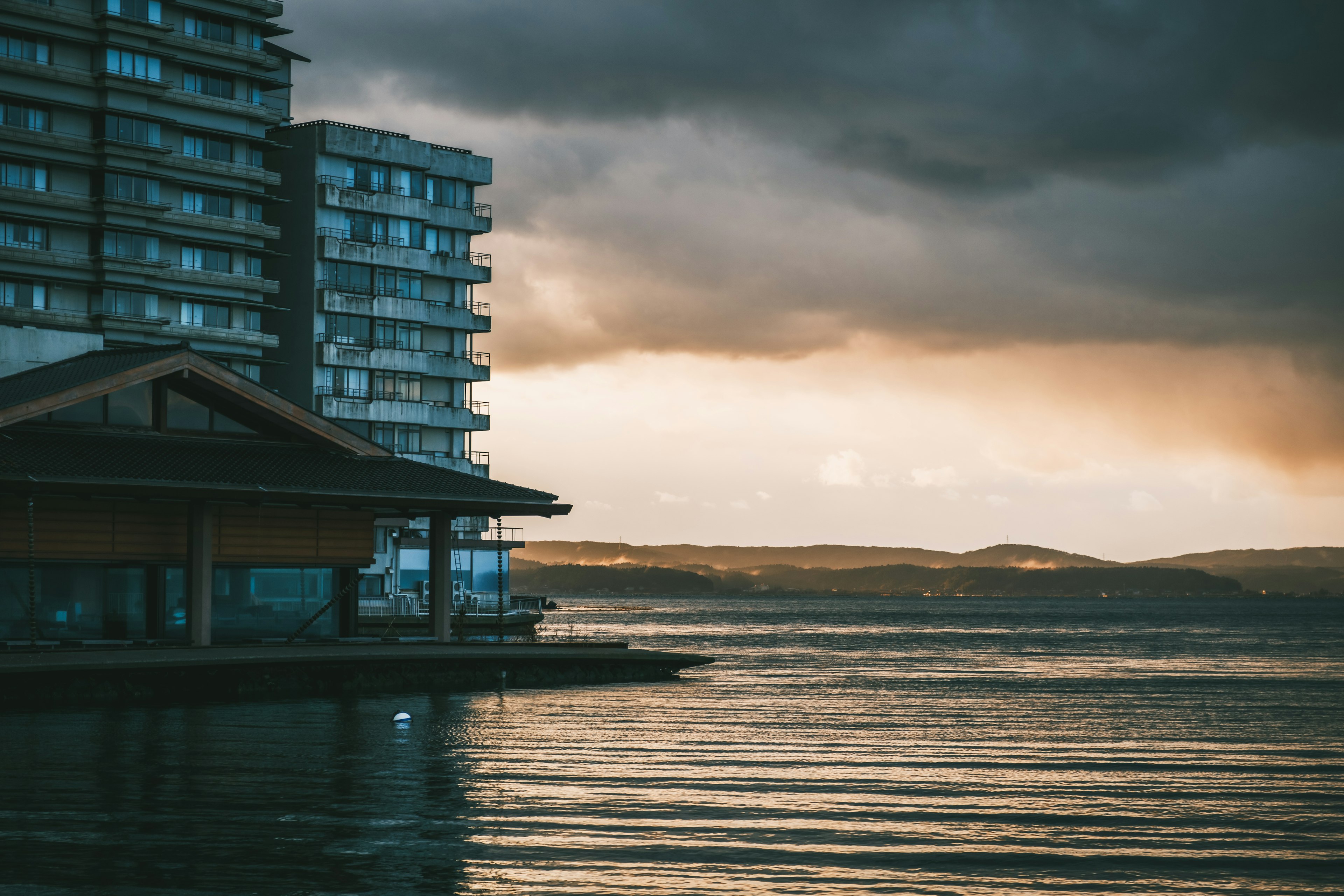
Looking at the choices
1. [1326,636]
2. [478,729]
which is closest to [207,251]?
[478,729]

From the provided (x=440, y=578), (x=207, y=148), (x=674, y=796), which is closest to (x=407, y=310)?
(x=207, y=148)

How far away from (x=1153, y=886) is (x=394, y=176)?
96.8 meters

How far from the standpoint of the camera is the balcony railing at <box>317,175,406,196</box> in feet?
334

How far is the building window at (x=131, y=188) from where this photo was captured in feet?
297

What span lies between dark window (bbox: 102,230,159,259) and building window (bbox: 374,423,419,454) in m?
19.5

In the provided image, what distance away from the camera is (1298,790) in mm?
22047

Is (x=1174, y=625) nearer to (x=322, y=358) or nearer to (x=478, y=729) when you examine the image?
(x=322, y=358)

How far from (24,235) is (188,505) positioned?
5641cm

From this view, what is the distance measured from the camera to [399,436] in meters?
105

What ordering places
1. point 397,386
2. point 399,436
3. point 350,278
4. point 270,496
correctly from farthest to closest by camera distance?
point 397,386, point 399,436, point 350,278, point 270,496

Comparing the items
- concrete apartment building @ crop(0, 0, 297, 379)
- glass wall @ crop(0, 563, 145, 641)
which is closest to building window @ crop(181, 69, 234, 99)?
concrete apartment building @ crop(0, 0, 297, 379)

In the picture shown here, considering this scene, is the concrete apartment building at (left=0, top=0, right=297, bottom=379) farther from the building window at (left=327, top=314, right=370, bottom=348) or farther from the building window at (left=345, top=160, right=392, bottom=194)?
the building window at (left=345, top=160, right=392, bottom=194)

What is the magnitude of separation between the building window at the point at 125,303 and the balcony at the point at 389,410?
13156mm

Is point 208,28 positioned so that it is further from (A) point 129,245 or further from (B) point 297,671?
(B) point 297,671
